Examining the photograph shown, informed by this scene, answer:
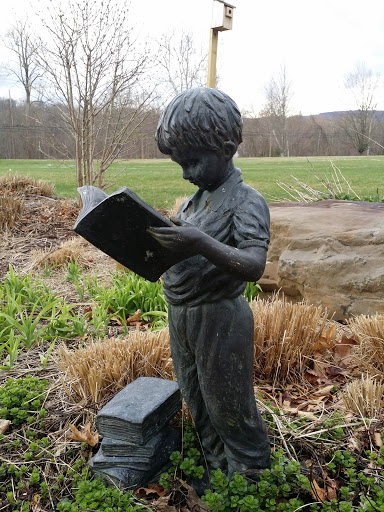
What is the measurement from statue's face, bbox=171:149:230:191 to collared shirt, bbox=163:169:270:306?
0.06m

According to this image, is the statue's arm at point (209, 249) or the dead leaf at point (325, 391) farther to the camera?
the dead leaf at point (325, 391)

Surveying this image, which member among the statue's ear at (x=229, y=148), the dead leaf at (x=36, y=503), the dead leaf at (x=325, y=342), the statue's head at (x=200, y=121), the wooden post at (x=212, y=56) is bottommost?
the dead leaf at (x=36, y=503)

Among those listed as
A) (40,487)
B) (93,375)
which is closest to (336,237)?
(93,375)

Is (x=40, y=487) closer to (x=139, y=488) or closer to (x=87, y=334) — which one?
(x=139, y=488)

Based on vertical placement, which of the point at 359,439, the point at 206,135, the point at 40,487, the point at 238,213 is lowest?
the point at 40,487

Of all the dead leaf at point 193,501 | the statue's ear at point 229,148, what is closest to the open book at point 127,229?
the statue's ear at point 229,148

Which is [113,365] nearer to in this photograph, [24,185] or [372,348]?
[372,348]

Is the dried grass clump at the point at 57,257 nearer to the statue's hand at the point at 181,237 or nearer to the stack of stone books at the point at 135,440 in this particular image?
the stack of stone books at the point at 135,440

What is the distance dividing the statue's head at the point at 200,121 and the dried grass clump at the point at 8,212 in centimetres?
696

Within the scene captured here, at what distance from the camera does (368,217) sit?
15.0 ft

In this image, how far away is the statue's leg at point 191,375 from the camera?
5.57 feet

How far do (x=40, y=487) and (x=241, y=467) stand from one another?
1059 mm

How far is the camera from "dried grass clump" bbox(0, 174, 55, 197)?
10094 millimetres

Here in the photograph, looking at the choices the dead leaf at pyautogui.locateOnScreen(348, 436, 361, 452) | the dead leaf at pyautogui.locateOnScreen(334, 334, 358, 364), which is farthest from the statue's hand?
the dead leaf at pyautogui.locateOnScreen(334, 334, 358, 364)
